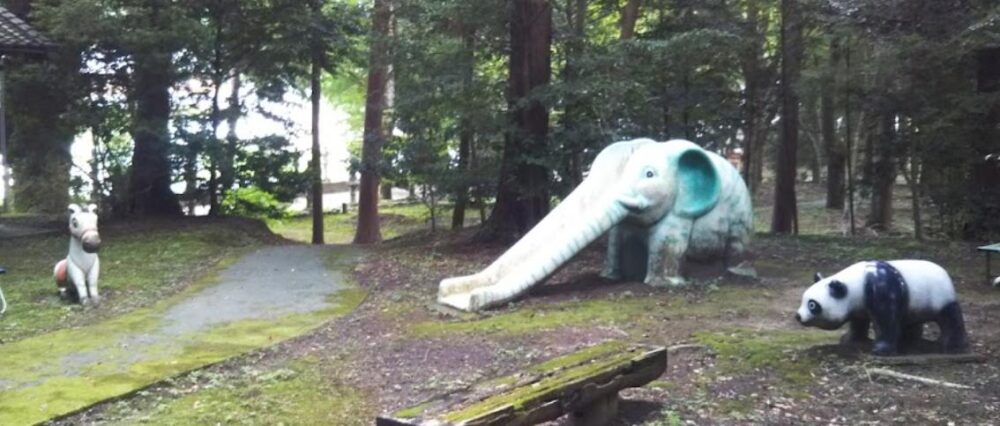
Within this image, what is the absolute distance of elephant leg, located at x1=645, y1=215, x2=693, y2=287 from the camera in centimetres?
894

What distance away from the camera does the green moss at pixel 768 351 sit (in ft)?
19.6

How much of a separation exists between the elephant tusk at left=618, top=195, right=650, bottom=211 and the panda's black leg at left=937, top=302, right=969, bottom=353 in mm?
3159

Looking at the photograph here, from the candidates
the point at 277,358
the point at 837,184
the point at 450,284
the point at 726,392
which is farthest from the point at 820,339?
the point at 837,184

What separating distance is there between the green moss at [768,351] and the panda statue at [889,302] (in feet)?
1.03

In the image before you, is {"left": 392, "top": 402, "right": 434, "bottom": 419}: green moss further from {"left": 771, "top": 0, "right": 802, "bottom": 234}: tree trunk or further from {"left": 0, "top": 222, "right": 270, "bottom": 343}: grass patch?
{"left": 771, "top": 0, "right": 802, "bottom": 234}: tree trunk

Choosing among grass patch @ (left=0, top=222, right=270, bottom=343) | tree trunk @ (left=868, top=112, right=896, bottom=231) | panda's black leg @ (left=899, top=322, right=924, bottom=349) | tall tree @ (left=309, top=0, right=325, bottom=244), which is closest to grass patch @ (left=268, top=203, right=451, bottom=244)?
tall tree @ (left=309, top=0, right=325, bottom=244)

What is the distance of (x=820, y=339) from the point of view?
269 inches

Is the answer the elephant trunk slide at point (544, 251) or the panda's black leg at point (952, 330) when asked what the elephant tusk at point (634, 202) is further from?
the panda's black leg at point (952, 330)

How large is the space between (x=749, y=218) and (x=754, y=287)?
2.36 feet

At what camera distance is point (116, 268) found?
442 inches

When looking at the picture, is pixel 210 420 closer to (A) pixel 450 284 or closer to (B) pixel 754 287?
(A) pixel 450 284

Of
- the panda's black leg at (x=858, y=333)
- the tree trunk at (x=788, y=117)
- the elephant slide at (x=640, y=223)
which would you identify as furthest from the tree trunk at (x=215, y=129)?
the panda's black leg at (x=858, y=333)

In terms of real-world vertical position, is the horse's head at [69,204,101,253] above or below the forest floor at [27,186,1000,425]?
above

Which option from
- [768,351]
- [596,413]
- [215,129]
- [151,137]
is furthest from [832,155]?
[596,413]
